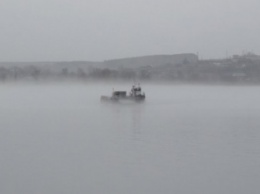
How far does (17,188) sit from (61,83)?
71161 millimetres

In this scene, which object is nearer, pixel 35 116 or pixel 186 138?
pixel 186 138

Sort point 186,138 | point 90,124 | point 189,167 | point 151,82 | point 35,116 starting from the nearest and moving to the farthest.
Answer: point 189,167 → point 186,138 → point 90,124 → point 35,116 → point 151,82

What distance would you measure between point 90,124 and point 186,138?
432 cm

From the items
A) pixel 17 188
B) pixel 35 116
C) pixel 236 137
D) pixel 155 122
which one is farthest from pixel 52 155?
pixel 35 116

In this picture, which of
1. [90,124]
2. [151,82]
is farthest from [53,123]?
[151,82]

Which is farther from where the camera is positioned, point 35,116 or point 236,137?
point 35,116

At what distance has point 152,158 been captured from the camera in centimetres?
1058

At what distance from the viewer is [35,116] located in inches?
803

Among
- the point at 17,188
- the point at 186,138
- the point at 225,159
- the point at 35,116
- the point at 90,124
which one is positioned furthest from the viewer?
the point at 35,116

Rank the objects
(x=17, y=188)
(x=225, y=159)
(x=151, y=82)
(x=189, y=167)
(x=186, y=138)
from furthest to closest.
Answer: (x=151, y=82) → (x=186, y=138) → (x=225, y=159) → (x=189, y=167) → (x=17, y=188)

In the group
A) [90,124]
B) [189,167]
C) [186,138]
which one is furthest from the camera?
[90,124]

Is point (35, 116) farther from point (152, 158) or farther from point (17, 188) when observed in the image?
point (17, 188)

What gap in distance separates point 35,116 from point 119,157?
10.3m

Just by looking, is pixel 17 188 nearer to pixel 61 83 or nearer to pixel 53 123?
pixel 53 123
